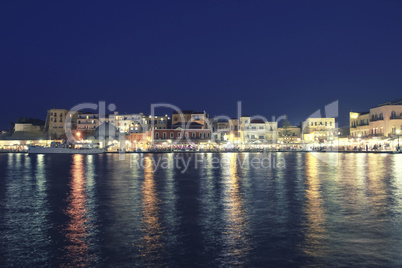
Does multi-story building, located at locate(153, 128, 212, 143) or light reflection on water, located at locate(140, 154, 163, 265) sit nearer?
light reflection on water, located at locate(140, 154, 163, 265)

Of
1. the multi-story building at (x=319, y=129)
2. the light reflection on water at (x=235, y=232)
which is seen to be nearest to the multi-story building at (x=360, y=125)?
the multi-story building at (x=319, y=129)

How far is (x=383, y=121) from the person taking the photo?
66.1 meters

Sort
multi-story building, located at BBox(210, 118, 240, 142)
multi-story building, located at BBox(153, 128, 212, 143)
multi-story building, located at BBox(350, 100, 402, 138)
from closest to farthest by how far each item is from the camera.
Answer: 1. multi-story building, located at BBox(350, 100, 402, 138)
2. multi-story building, located at BBox(153, 128, 212, 143)
3. multi-story building, located at BBox(210, 118, 240, 142)

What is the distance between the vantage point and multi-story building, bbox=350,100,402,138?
210 feet

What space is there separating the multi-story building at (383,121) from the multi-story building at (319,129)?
1402cm

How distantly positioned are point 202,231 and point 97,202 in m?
6.25

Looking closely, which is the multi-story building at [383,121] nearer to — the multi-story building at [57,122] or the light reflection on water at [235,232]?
the light reflection on water at [235,232]

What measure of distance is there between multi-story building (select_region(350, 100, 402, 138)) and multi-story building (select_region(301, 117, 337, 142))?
46.0 ft

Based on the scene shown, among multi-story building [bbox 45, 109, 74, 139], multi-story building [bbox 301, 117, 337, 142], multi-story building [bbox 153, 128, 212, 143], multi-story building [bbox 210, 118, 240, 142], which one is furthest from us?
multi-story building [bbox 45, 109, 74, 139]

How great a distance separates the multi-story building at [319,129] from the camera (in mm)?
92581

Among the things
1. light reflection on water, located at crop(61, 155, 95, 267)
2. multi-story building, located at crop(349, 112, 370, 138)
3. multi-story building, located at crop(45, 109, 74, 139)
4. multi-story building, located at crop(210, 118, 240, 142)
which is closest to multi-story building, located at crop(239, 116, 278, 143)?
multi-story building, located at crop(210, 118, 240, 142)

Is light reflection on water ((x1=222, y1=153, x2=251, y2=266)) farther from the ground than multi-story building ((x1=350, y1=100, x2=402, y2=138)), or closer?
closer

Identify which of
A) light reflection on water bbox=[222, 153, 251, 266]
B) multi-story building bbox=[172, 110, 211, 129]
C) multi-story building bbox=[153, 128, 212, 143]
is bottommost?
light reflection on water bbox=[222, 153, 251, 266]

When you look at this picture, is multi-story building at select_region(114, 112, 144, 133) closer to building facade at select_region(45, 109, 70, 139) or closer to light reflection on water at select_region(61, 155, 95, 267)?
building facade at select_region(45, 109, 70, 139)
